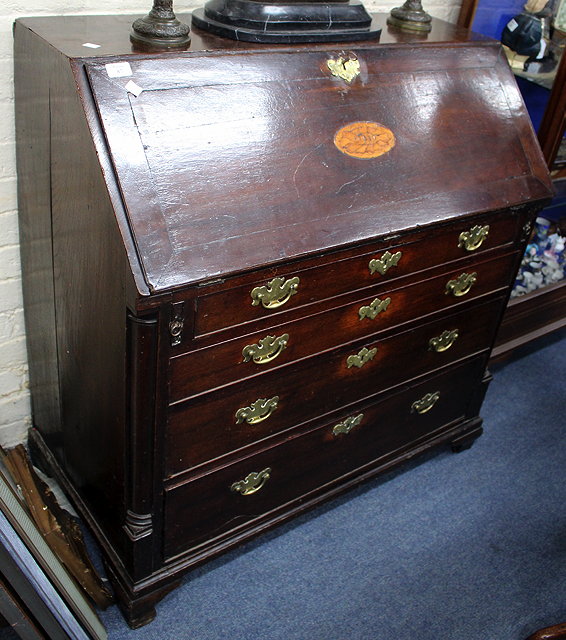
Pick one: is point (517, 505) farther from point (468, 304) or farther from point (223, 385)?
point (223, 385)

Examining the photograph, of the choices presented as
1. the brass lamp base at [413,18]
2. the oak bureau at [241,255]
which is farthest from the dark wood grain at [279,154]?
the brass lamp base at [413,18]

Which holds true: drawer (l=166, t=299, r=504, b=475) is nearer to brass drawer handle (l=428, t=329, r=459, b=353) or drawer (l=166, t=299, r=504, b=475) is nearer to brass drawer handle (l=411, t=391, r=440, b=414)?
brass drawer handle (l=428, t=329, r=459, b=353)

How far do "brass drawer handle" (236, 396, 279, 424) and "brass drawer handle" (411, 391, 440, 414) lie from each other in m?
0.65

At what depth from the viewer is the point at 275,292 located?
1662 millimetres

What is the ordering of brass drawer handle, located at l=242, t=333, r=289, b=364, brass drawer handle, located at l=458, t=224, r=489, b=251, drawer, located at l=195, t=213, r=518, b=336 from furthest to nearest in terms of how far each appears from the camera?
brass drawer handle, located at l=458, t=224, r=489, b=251
brass drawer handle, located at l=242, t=333, r=289, b=364
drawer, located at l=195, t=213, r=518, b=336

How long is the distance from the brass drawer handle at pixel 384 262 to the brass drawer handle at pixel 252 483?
0.66 metres

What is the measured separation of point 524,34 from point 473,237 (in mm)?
1075

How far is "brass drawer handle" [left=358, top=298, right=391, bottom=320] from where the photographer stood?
1.93 m

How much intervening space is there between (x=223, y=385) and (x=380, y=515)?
0.99 m

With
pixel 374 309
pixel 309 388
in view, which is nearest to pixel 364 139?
pixel 374 309

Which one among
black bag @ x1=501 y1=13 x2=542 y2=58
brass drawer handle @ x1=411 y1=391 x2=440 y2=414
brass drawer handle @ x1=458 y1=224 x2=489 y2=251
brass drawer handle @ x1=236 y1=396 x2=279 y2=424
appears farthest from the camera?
black bag @ x1=501 y1=13 x2=542 y2=58

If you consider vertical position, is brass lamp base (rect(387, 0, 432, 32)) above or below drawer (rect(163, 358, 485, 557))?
above

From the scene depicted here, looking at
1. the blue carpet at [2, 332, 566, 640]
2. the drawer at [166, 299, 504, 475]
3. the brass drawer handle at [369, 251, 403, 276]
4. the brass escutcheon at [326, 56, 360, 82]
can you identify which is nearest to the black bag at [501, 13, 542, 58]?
the drawer at [166, 299, 504, 475]

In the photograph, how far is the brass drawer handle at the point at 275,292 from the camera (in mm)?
1635
